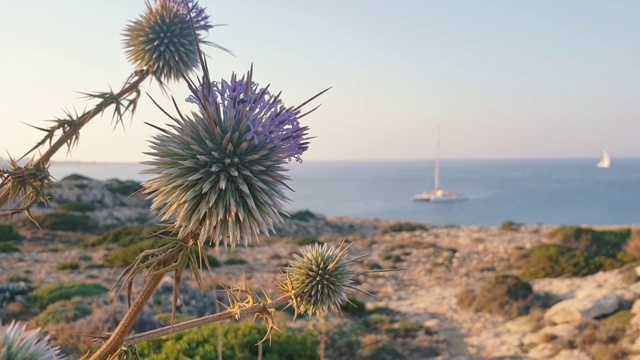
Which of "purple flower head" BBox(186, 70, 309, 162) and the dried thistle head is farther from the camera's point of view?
the dried thistle head

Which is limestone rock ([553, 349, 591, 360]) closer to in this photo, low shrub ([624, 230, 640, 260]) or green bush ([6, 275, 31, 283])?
low shrub ([624, 230, 640, 260])

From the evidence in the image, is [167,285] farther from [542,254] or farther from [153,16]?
[542,254]

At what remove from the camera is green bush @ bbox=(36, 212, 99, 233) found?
22844 mm

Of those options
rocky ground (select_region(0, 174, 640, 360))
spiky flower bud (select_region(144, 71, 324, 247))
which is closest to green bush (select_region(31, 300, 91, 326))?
rocky ground (select_region(0, 174, 640, 360))

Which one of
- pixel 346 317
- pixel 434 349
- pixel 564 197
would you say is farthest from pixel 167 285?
pixel 564 197

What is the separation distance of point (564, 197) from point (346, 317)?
3129 inches

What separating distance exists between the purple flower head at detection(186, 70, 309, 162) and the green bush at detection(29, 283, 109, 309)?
30.1 ft

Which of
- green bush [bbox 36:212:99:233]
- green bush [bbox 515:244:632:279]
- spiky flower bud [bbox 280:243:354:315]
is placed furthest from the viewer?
green bush [bbox 36:212:99:233]

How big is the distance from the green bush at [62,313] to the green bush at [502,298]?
795 cm

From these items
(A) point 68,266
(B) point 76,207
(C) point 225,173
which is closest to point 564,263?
(A) point 68,266

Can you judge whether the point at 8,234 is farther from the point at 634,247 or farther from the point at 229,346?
the point at 634,247

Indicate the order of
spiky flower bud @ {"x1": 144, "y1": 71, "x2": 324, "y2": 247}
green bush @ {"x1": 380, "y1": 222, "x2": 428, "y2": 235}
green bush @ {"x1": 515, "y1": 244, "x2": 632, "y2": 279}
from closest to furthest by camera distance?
spiky flower bud @ {"x1": 144, "y1": 71, "x2": 324, "y2": 247}
green bush @ {"x1": 515, "y1": 244, "x2": 632, "y2": 279}
green bush @ {"x1": 380, "y1": 222, "x2": 428, "y2": 235}

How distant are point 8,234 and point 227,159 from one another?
69.7ft

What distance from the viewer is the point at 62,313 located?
27.4ft
